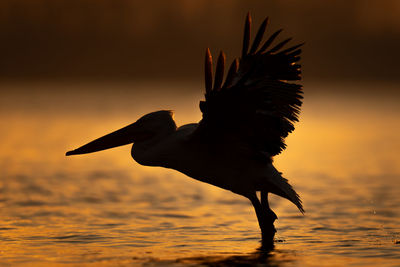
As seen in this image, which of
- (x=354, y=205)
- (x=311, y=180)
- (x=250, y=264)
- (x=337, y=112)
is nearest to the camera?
(x=250, y=264)

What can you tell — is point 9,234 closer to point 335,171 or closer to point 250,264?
point 250,264

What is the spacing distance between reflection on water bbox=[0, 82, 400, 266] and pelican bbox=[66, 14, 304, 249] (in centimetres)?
70

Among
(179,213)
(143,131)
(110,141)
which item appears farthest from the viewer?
(179,213)

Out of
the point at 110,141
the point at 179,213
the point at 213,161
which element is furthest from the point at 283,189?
the point at 179,213

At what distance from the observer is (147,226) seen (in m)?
11.5

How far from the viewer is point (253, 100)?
370 inches

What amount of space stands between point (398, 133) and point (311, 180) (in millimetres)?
12448

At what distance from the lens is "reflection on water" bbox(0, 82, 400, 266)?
952 centimetres

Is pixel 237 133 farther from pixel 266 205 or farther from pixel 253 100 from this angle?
pixel 266 205

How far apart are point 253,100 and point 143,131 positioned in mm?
1694

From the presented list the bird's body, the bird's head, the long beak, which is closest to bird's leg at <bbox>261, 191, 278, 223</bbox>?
the bird's body

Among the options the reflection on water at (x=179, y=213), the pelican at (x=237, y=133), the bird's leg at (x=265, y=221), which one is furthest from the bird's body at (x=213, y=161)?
the reflection on water at (x=179, y=213)

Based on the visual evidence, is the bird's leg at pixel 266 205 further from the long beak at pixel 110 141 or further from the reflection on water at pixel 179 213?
the long beak at pixel 110 141

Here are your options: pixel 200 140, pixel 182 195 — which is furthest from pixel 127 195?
pixel 200 140
